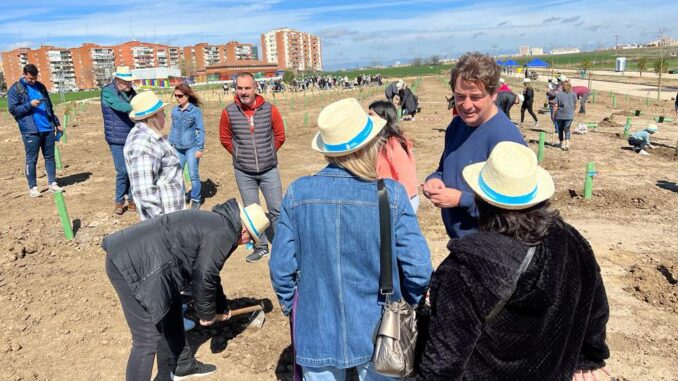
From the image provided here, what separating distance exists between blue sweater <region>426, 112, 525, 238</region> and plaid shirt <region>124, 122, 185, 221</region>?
6.37 feet

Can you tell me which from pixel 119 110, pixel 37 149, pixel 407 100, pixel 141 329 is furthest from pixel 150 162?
pixel 407 100

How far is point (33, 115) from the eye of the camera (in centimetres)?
729

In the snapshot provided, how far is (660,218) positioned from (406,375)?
630cm

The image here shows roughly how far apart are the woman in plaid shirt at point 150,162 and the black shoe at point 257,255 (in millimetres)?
1908

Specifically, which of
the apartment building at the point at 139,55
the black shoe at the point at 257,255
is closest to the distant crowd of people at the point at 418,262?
the black shoe at the point at 257,255

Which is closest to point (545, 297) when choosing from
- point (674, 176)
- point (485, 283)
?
point (485, 283)

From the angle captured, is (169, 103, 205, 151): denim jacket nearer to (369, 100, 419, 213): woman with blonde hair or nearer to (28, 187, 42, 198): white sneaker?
(28, 187, 42, 198): white sneaker

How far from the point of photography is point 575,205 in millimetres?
7207

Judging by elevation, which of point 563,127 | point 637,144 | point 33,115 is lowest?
point 637,144

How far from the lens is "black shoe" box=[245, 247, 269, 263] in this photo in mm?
5293

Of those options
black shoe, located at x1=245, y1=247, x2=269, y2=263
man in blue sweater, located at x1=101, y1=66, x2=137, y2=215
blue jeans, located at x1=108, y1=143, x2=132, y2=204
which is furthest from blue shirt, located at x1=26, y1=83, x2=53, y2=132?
black shoe, located at x1=245, y1=247, x2=269, y2=263

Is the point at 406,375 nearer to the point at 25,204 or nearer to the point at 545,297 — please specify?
the point at 545,297

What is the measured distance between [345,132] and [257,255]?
12.2ft

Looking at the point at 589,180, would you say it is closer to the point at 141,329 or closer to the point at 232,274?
the point at 232,274
